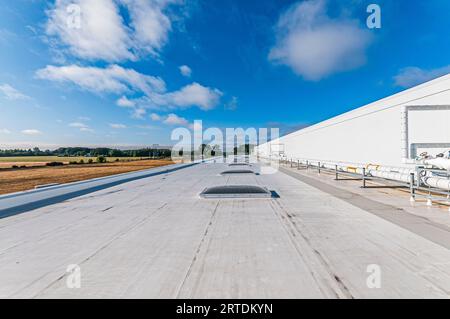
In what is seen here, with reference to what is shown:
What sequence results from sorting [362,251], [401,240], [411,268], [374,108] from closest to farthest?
1. [411,268]
2. [362,251]
3. [401,240]
4. [374,108]

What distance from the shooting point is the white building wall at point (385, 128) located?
28.2ft

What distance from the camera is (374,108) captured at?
12914 millimetres

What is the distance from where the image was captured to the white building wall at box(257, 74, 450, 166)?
859 cm

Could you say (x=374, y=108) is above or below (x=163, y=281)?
above

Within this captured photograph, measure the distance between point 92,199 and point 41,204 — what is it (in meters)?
1.50

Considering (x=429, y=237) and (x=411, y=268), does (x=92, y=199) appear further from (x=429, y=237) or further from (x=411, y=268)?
(x=429, y=237)

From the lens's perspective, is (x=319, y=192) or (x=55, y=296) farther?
(x=319, y=192)

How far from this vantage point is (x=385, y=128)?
38.4 ft

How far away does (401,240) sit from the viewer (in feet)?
12.6
